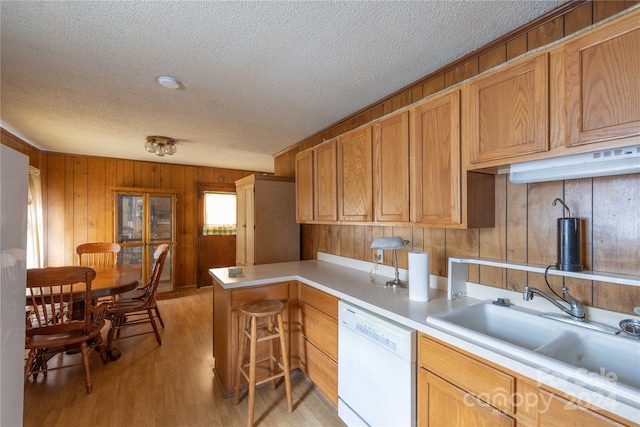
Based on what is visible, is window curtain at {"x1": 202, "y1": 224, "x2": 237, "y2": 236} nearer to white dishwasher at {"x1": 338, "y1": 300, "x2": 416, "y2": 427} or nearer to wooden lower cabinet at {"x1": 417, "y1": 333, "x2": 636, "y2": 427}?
white dishwasher at {"x1": 338, "y1": 300, "x2": 416, "y2": 427}

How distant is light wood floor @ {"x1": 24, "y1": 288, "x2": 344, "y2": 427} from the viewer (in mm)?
1871

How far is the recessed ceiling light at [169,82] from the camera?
6.23 ft

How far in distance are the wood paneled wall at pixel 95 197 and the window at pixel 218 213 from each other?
0.20 m

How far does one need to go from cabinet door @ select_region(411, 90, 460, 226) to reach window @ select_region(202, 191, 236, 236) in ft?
14.9

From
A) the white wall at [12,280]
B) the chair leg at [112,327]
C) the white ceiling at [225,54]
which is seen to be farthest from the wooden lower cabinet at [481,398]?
the chair leg at [112,327]

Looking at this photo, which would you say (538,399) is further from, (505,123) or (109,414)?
(109,414)

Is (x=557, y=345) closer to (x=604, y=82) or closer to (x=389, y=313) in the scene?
(x=389, y=313)

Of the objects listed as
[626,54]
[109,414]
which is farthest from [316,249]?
[626,54]

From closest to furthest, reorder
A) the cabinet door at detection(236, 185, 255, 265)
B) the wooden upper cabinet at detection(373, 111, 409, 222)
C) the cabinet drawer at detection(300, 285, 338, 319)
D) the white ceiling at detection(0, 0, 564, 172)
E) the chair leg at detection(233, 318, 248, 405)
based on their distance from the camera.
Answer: the white ceiling at detection(0, 0, 564, 172), the wooden upper cabinet at detection(373, 111, 409, 222), the cabinet drawer at detection(300, 285, 338, 319), the chair leg at detection(233, 318, 248, 405), the cabinet door at detection(236, 185, 255, 265)

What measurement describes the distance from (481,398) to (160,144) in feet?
12.5

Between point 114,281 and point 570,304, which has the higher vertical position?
point 570,304

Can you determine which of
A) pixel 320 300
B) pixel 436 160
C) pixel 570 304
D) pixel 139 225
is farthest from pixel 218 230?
pixel 570 304

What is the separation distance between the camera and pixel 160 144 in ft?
11.2

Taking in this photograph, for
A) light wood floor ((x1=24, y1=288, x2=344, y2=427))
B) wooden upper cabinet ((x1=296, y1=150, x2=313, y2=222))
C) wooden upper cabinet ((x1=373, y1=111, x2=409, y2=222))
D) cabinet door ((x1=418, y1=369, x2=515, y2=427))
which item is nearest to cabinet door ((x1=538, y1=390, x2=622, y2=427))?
cabinet door ((x1=418, y1=369, x2=515, y2=427))
